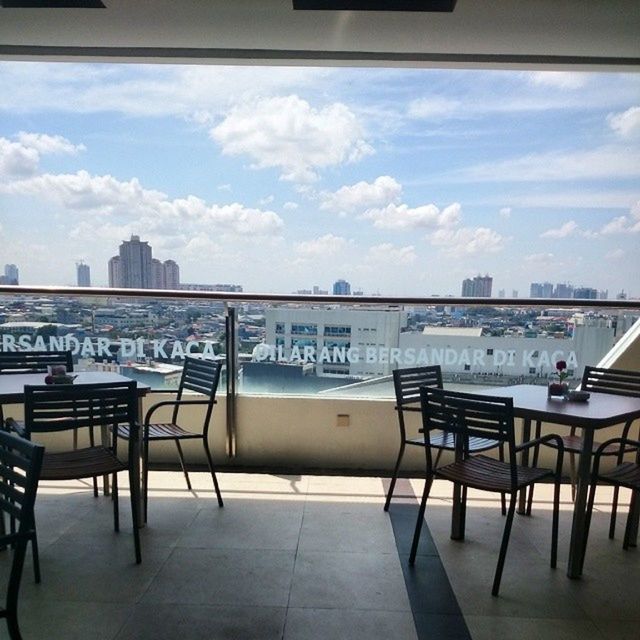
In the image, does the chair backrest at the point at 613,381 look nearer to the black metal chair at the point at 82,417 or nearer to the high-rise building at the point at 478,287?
the high-rise building at the point at 478,287

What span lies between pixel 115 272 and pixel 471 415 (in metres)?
3.73

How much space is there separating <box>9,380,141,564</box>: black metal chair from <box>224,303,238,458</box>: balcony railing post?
1.27 metres

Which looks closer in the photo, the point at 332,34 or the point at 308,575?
the point at 308,575

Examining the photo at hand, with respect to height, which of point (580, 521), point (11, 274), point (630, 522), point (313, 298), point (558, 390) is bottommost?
point (630, 522)

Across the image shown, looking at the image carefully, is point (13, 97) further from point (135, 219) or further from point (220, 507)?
point (220, 507)

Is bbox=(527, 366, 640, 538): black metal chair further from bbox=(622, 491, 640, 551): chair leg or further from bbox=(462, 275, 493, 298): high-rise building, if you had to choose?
bbox=(462, 275, 493, 298): high-rise building

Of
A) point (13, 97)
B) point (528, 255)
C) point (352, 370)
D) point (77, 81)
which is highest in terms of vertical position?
point (77, 81)

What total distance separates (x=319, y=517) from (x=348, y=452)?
94 cm

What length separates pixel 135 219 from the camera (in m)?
7.38

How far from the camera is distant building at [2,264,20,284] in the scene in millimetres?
4084

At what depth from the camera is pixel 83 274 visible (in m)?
4.79

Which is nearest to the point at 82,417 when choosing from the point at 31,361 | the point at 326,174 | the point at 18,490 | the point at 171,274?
the point at 18,490

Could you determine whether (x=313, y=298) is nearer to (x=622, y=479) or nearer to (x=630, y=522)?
(x=622, y=479)

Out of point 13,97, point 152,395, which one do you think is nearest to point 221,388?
point 152,395
